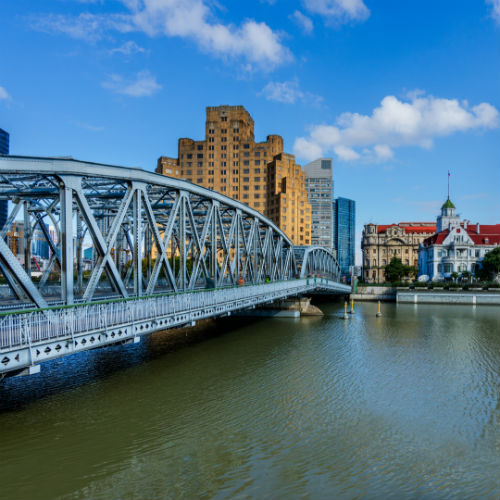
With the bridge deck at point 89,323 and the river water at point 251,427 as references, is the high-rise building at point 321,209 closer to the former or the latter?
the river water at point 251,427

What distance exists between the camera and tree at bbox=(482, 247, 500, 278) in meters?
94.6

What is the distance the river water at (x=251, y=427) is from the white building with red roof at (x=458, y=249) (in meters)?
91.1

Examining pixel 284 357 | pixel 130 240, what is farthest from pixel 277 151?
pixel 284 357

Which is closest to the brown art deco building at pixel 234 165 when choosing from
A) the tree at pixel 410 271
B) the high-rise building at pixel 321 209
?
the tree at pixel 410 271

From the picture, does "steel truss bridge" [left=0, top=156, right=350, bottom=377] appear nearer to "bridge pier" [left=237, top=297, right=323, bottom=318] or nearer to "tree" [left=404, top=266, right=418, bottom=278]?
"bridge pier" [left=237, top=297, right=323, bottom=318]

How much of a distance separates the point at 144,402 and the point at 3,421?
18.7 feet

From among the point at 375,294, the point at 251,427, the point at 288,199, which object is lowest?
the point at 375,294

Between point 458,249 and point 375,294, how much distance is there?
3925cm

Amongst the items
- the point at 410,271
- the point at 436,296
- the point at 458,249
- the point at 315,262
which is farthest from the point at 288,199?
the point at 458,249

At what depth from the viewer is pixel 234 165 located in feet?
389

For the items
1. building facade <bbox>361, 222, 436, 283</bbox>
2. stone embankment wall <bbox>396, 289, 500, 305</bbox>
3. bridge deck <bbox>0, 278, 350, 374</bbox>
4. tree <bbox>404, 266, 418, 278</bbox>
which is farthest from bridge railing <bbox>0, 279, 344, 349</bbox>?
building facade <bbox>361, 222, 436, 283</bbox>

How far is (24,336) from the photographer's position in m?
13.1

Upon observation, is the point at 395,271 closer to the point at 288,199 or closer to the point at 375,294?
the point at 375,294

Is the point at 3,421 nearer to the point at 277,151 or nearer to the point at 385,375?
the point at 385,375
